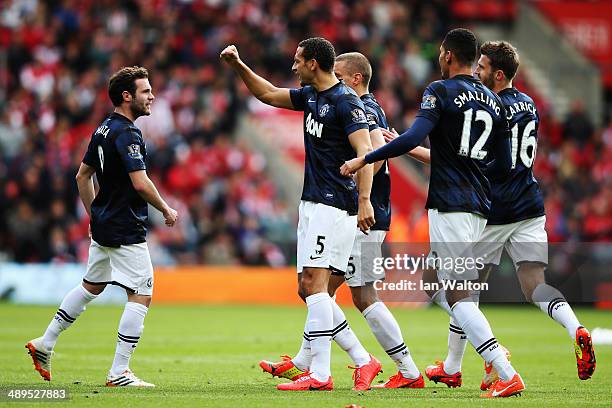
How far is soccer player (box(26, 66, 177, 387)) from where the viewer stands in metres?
9.70

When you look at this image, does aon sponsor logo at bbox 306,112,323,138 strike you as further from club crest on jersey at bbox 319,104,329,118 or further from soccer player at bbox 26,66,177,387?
soccer player at bbox 26,66,177,387

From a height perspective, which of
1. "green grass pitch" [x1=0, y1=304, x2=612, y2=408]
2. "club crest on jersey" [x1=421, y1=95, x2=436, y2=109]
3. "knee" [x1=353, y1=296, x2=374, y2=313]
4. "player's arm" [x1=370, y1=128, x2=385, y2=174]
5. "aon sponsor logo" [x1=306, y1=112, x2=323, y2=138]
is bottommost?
"green grass pitch" [x1=0, y1=304, x2=612, y2=408]

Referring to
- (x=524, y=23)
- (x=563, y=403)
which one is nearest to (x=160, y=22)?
(x=524, y=23)

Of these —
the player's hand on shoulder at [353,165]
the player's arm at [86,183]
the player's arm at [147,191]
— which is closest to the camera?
the player's hand on shoulder at [353,165]

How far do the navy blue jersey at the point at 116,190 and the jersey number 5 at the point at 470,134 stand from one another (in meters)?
2.70

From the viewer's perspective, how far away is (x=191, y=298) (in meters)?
23.4

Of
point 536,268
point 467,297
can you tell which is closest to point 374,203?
point 467,297

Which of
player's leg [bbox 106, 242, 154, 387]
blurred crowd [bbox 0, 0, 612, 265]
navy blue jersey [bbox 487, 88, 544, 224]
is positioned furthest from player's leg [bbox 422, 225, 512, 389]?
blurred crowd [bbox 0, 0, 612, 265]

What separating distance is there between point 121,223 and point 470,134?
3.05m

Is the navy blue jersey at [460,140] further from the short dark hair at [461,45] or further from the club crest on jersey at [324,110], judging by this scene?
the club crest on jersey at [324,110]

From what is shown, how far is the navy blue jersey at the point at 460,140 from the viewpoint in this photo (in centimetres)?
938

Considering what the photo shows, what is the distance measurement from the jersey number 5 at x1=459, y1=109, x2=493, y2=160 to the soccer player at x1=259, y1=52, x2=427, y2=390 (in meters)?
0.79

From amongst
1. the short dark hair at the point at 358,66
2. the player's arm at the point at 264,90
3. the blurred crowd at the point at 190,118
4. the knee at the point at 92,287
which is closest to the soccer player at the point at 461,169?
the short dark hair at the point at 358,66

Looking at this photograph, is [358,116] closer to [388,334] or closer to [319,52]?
[319,52]
